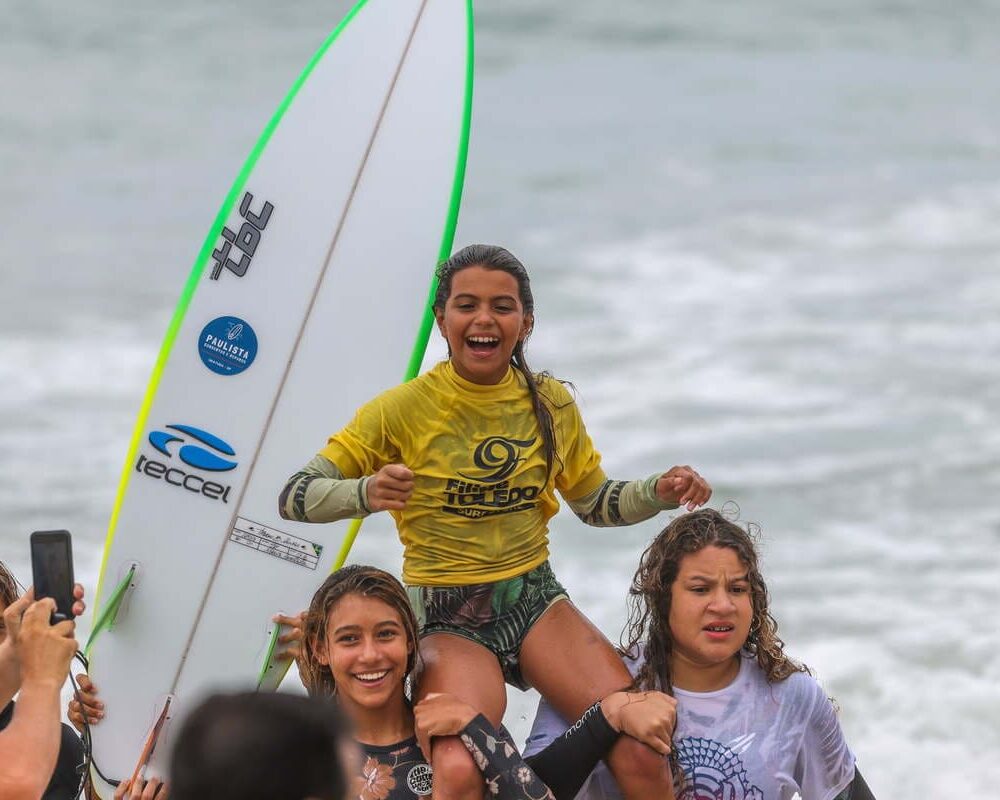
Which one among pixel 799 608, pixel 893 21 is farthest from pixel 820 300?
pixel 893 21

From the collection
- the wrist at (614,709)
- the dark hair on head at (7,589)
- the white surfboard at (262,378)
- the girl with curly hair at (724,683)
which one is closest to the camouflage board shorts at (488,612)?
the girl with curly hair at (724,683)

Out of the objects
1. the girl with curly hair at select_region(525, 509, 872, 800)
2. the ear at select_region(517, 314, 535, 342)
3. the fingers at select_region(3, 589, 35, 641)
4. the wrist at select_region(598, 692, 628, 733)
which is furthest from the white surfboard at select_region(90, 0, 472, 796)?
the fingers at select_region(3, 589, 35, 641)

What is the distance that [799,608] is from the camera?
9.99 metres

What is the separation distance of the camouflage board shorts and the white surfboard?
1.40 meters

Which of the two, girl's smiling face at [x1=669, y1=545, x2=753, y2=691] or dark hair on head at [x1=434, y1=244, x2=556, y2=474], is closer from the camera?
girl's smiling face at [x1=669, y1=545, x2=753, y2=691]

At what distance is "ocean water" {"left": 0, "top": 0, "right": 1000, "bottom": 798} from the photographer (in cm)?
1020

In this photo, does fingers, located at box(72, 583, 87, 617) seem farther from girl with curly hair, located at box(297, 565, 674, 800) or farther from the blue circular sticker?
the blue circular sticker

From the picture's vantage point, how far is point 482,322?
3650 millimetres

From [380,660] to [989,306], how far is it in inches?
461

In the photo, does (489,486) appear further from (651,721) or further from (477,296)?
(651,721)

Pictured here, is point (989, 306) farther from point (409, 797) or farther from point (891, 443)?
point (409, 797)

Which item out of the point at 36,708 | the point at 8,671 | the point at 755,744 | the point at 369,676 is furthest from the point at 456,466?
the point at 36,708

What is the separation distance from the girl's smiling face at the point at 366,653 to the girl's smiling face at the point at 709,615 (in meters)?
0.59

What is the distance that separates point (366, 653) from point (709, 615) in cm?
73
